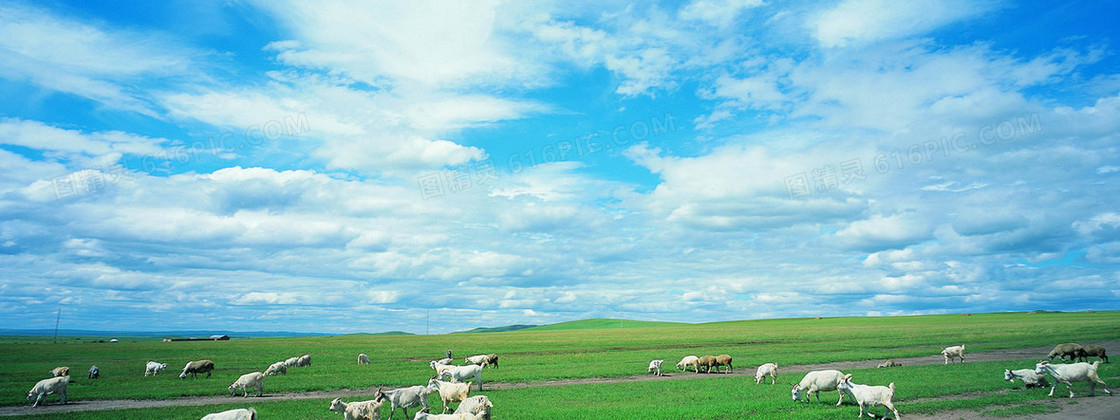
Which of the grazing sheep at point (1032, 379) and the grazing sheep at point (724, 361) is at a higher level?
the grazing sheep at point (1032, 379)

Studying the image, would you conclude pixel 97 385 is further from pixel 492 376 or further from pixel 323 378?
pixel 492 376

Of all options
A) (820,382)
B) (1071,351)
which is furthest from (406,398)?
(1071,351)

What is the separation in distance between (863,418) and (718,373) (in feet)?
66.0

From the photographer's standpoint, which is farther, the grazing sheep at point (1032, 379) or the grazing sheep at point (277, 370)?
the grazing sheep at point (277, 370)

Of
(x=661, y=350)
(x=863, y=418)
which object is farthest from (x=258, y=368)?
(x=863, y=418)

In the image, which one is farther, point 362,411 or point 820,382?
point 820,382

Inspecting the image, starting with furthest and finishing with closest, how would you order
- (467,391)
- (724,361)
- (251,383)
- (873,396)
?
1. (724,361)
2. (251,383)
3. (467,391)
4. (873,396)

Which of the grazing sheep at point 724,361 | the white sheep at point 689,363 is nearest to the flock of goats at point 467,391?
the grazing sheep at point 724,361

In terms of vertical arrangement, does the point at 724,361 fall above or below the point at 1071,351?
below

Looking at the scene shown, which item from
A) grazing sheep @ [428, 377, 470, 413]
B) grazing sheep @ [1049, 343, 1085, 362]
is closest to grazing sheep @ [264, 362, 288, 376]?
grazing sheep @ [428, 377, 470, 413]

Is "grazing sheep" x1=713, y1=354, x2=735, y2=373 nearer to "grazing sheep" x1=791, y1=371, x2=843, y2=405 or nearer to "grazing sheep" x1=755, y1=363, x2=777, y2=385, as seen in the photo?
"grazing sheep" x1=755, y1=363, x2=777, y2=385

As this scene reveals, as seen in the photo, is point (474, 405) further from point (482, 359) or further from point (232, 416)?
point (482, 359)

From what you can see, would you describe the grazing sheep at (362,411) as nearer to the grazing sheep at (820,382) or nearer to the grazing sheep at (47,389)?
the grazing sheep at (820,382)

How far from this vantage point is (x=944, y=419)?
2039cm
